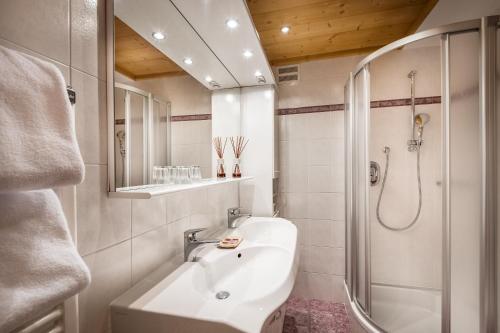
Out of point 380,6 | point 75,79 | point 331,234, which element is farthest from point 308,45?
point 75,79

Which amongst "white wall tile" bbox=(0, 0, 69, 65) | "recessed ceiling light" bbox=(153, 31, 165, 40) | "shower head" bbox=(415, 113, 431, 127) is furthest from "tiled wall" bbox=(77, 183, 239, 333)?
"shower head" bbox=(415, 113, 431, 127)

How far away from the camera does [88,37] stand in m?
0.67

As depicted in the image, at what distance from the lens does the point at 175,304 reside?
0.72 m

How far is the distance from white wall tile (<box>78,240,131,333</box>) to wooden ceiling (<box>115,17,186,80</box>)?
60 cm

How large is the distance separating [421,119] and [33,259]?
216cm

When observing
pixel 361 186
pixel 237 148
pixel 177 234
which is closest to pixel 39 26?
pixel 177 234

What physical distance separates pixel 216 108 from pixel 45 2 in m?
1.01

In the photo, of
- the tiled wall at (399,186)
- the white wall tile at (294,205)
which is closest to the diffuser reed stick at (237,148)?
the white wall tile at (294,205)

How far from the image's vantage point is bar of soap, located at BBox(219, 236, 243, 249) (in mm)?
1228

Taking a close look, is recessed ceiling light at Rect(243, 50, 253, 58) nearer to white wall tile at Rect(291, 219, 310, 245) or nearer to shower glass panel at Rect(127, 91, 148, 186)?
shower glass panel at Rect(127, 91, 148, 186)

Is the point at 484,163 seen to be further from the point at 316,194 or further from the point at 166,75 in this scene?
the point at 166,75

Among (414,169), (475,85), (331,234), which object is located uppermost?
(475,85)

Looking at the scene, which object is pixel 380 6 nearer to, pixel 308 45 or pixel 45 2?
pixel 308 45

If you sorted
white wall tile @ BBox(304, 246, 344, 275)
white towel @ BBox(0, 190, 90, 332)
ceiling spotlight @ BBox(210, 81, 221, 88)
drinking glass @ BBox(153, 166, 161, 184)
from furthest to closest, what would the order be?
white wall tile @ BBox(304, 246, 344, 275)
ceiling spotlight @ BBox(210, 81, 221, 88)
drinking glass @ BBox(153, 166, 161, 184)
white towel @ BBox(0, 190, 90, 332)
